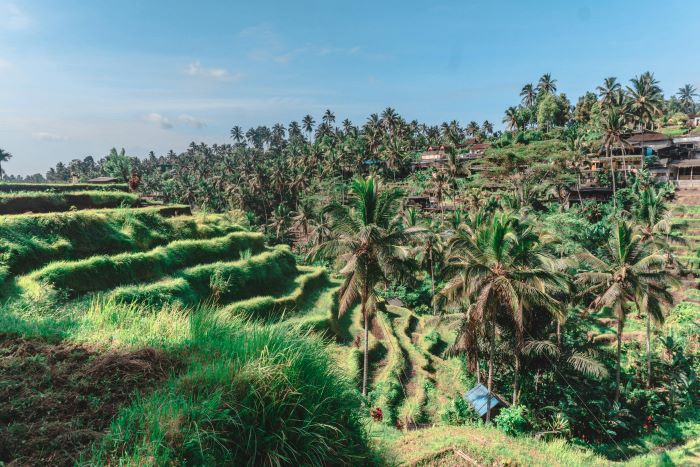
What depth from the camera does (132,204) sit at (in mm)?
30500

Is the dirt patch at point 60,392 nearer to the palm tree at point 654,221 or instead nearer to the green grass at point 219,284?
the green grass at point 219,284

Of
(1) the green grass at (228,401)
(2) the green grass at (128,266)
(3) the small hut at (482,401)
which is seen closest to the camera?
(1) the green grass at (228,401)

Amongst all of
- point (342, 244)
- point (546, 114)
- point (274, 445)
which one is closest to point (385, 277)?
point (342, 244)

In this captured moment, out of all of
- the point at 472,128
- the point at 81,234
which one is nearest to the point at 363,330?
the point at 81,234

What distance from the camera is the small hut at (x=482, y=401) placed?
2186 cm

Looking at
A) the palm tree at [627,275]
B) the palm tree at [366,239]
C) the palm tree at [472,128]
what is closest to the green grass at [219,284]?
the palm tree at [366,239]

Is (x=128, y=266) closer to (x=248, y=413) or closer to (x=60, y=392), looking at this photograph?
(x=60, y=392)

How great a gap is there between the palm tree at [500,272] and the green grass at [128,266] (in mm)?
16784

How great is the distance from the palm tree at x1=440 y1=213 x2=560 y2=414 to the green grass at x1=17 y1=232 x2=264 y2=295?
661 inches

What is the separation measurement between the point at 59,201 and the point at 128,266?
9.13 metres

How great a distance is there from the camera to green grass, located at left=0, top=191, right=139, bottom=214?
23547 mm

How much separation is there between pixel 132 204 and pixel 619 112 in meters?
63.0

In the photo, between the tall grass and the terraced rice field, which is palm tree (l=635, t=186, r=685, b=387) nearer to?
the terraced rice field

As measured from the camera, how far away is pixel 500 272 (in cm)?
1816
